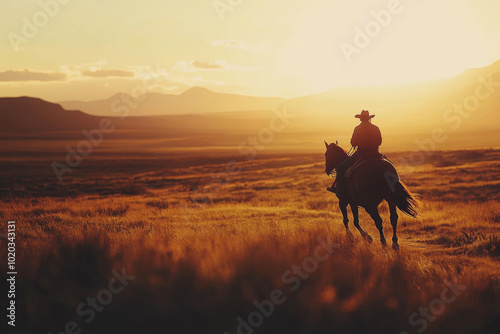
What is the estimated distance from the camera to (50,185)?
38344 millimetres

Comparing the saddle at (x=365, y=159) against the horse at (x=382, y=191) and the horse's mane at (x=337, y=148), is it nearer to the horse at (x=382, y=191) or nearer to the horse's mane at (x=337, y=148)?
the horse at (x=382, y=191)

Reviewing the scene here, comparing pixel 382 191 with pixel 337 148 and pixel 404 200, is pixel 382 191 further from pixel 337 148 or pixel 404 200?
pixel 337 148

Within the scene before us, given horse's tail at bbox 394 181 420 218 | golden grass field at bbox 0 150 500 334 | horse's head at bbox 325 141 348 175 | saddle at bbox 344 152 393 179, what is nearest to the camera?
golden grass field at bbox 0 150 500 334

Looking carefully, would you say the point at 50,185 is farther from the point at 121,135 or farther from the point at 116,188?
the point at 121,135

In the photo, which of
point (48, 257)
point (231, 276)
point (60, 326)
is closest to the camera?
point (60, 326)

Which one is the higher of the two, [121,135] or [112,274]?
[121,135]

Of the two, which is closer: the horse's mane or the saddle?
the saddle

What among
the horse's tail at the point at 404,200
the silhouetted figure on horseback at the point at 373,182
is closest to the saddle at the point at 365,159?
the silhouetted figure on horseback at the point at 373,182

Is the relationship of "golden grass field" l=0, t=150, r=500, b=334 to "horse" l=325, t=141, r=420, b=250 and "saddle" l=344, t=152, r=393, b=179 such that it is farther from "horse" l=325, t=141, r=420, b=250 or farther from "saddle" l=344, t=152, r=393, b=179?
"saddle" l=344, t=152, r=393, b=179

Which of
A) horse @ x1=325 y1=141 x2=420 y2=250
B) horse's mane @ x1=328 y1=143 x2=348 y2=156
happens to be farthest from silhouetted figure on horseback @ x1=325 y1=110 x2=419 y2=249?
horse's mane @ x1=328 y1=143 x2=348 y2=156

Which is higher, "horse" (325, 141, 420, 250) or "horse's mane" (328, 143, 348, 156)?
"horse's mane" (328, 143, 348, 156)

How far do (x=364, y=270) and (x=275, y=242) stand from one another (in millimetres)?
1831

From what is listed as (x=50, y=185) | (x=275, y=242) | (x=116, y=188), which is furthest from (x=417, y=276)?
(x=50, y=185)

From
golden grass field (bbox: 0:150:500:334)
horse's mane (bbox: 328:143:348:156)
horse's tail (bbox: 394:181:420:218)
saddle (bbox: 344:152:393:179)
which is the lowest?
golden grass field (bbox: 0:150:500:334)
